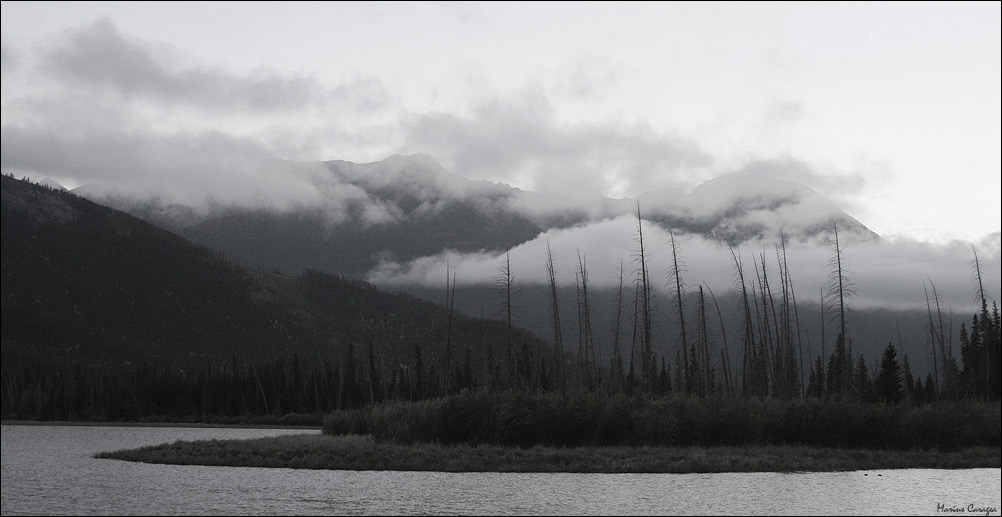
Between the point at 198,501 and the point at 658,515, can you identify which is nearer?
the point at 658,515

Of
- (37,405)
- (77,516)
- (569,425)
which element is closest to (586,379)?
(569,425)

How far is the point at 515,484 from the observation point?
4256 centimetres

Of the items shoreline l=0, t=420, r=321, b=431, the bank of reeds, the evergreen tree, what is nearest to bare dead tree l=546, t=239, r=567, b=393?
the bank of reeds

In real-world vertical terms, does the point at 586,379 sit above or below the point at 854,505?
above

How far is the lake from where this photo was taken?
111 ft

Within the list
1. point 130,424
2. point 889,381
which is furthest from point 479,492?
point 130,424

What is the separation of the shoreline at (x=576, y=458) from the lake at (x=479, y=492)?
6.17 feet

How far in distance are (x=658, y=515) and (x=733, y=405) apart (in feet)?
88.3

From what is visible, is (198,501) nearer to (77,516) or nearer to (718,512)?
(77,516)

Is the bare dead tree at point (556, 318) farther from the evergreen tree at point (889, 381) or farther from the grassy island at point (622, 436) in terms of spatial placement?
the evergreen tree at point (889, 381)

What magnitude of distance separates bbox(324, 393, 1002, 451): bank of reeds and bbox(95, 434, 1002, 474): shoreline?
5.83ft

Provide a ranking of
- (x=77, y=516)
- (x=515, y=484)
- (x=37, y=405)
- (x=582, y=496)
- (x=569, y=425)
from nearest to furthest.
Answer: (x=77, y=516), (x=582, y=496), (x=515, y=484), (x=569, y=425), (x=37, y=405)

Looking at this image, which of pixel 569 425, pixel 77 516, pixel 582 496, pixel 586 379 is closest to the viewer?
pixel 77 516

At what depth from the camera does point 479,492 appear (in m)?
39.4
